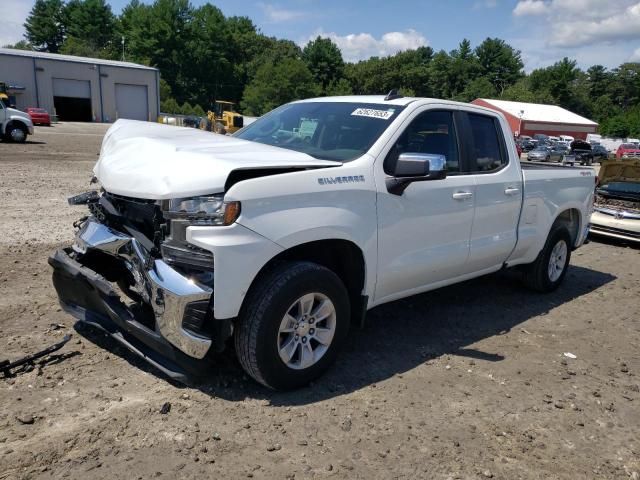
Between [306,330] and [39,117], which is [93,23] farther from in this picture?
[306,330]

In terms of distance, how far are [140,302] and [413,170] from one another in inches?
85.1

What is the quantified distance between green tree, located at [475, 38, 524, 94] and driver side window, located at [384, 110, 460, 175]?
410 feet

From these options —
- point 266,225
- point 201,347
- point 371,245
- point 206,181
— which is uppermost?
point 206,181

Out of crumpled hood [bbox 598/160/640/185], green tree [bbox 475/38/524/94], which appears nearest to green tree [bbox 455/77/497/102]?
green tree [bbox 475/38/524/94]

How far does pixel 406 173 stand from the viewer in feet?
12.4

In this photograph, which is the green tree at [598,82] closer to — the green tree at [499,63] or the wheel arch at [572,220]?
the green tree at [499,63]

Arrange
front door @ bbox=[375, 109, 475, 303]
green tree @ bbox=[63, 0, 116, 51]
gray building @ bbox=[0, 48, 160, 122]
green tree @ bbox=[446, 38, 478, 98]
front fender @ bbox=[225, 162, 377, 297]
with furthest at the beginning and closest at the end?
green tree @ bbox=[446, 38, 478, 98] → green tree @ bbox=[63, 0, 116, 51] → gray building @ bbox=[0, 48, 160, 122] → front door @ bbox=[375, 109, 475, 303] → front fender @ bbox=[225, 162, 377, 297]

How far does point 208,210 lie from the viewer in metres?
3.11

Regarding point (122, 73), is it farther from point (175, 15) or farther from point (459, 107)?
point (459, 107)

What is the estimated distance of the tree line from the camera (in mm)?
81500

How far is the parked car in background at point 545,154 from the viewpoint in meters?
38.3

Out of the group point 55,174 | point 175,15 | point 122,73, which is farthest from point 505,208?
point 175,15

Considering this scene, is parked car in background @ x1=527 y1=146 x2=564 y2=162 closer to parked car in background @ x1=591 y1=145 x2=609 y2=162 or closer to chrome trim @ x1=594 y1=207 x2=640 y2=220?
parked car in background @ x1=591 y1=145 x2=609 y2=162

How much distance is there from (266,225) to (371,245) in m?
0.93
